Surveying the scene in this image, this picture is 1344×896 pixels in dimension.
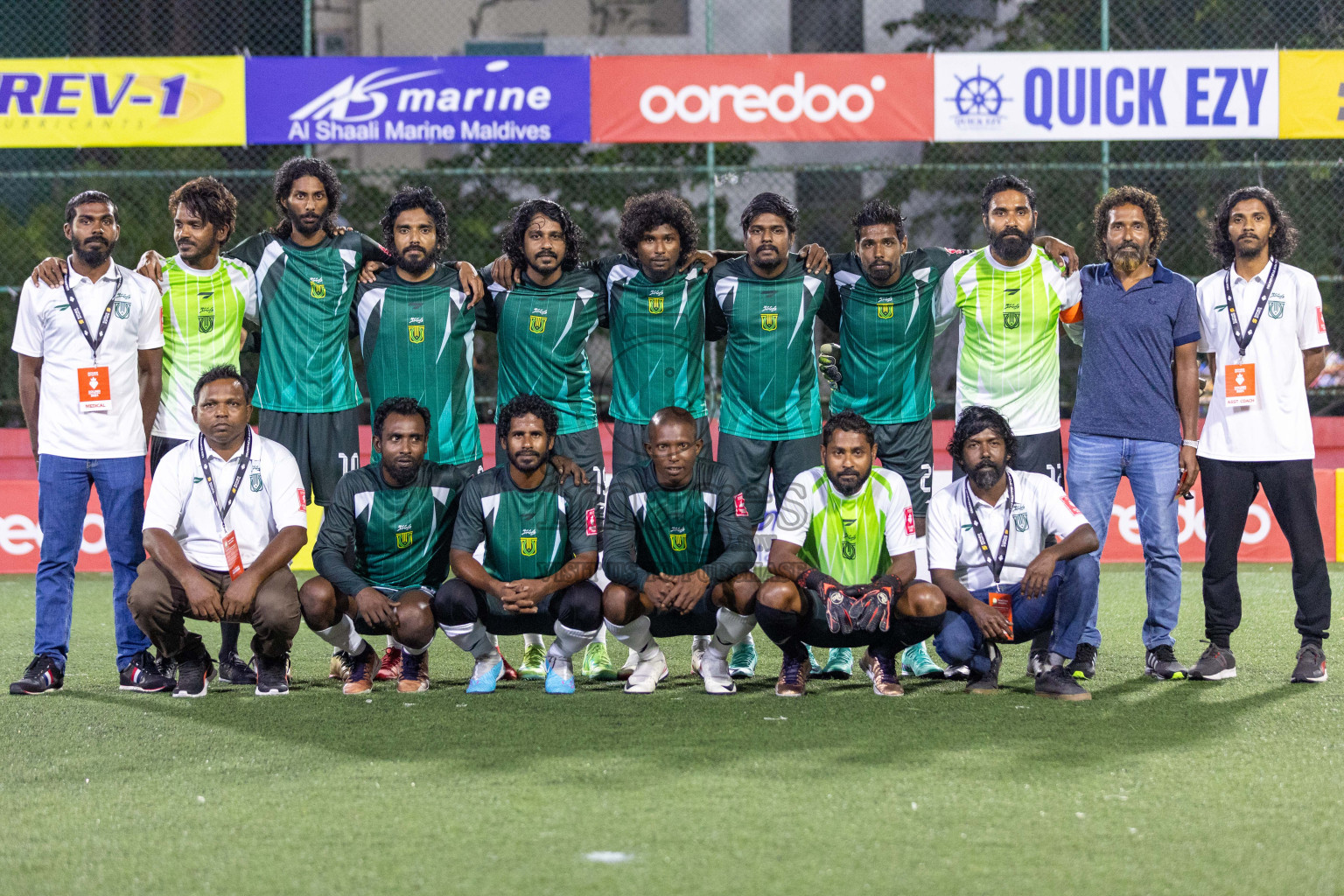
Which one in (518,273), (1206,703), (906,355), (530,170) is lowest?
(1206,703)

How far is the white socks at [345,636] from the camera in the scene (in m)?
6.07

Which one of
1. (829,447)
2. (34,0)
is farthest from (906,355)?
(34,0)

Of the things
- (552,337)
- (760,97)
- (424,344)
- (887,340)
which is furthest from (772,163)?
(424,344)

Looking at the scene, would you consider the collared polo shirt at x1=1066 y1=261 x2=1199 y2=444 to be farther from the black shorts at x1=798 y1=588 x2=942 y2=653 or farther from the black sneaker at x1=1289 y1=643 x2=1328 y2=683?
the black shorts at x1=798 y1=588 x2=942 y2=653

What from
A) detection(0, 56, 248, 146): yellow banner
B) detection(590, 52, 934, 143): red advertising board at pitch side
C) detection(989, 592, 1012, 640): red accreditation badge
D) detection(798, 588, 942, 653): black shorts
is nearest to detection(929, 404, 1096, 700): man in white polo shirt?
detection(989, 592, 1012, 640): red accreditation badge

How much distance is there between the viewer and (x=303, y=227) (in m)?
6.40

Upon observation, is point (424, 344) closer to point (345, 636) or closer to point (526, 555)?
point (526, 555)

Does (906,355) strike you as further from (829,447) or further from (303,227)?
(303,227)

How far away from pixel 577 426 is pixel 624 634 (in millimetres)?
1043

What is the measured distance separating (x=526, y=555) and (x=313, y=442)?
115 cm

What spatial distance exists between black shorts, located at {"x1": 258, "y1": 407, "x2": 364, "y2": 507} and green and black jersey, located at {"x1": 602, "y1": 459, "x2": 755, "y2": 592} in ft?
4.18

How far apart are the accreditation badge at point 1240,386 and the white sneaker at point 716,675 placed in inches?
96.2

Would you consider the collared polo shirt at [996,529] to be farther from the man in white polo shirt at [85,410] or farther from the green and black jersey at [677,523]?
the man in white polo shirt at [85,410]

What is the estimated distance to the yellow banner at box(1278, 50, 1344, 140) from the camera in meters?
12.0
